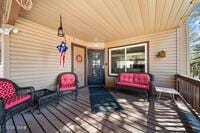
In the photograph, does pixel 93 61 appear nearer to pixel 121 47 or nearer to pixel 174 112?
pixel 121 47

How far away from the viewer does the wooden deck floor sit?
2.07m

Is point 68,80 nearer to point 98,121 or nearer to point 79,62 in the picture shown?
point 79,62

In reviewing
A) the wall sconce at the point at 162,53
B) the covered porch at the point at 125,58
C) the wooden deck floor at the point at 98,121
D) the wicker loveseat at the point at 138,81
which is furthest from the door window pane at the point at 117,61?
the wooden deck floor at the point at 98,121

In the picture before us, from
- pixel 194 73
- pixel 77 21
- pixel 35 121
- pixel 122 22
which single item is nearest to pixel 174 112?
pixel 122 22

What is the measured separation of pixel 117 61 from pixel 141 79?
1.81 m

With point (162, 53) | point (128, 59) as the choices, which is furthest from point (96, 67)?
point (162, 53)

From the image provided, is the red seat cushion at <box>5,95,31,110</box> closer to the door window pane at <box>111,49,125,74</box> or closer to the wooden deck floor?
the wooden deck floor

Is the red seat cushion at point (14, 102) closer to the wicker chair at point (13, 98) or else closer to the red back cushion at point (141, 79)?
the wicker chair at point (13, 98)

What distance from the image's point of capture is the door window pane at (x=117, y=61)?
5.75 m

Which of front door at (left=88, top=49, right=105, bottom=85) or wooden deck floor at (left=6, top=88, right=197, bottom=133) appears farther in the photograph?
front door at (left=88, top=49, right=105, bottom=85)

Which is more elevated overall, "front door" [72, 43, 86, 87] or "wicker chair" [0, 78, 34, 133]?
"front door" [72, 43, 86, 87]

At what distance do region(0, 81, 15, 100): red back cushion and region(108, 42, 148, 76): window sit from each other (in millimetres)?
A: 4360

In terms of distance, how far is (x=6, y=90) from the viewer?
2.62 metres

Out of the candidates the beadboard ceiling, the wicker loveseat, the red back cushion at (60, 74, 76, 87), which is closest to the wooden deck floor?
the wicker loveseat
